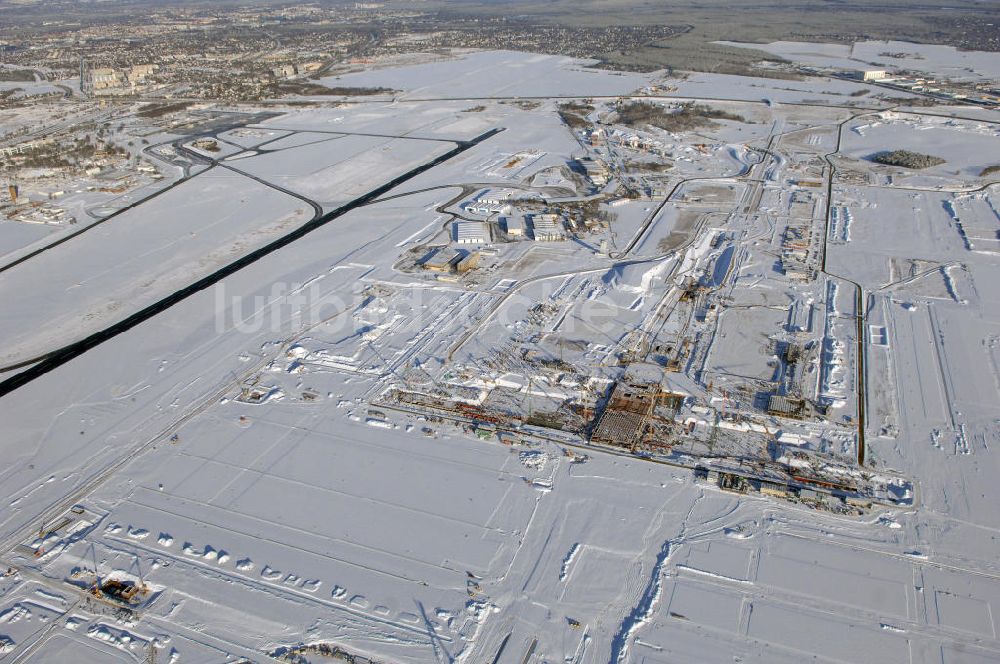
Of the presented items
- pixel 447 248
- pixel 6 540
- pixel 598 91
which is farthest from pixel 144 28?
pixel 6 540

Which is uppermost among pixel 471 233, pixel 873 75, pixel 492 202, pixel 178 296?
pixel 873 75

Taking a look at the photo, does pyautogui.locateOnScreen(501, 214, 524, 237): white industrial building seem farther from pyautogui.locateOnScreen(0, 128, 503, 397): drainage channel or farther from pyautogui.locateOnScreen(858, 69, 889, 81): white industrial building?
pyautogui.locateOnScreen(858, 69, 889, 81): white industrial building

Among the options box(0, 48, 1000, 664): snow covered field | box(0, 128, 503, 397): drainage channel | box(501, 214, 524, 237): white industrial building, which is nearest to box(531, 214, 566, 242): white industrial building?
box(0, 48, 1000, 664): snow covered field

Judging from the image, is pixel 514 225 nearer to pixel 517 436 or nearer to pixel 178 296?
pixel 178 296

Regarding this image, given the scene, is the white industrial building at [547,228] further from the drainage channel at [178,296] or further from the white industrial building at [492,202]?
the drainage channel at [178,296]

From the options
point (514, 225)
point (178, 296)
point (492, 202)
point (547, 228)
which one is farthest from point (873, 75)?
point (178, 296)

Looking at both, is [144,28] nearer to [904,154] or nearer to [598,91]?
[598,91]

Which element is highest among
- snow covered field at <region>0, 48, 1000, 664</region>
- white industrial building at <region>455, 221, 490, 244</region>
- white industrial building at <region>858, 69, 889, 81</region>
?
white industrial building at <region>858, 69, 889, 81</region>

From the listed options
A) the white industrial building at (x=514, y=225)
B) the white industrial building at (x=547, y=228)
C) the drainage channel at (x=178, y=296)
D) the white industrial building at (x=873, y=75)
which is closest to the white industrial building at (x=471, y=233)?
the white industrial building at (x=514, y=225)
